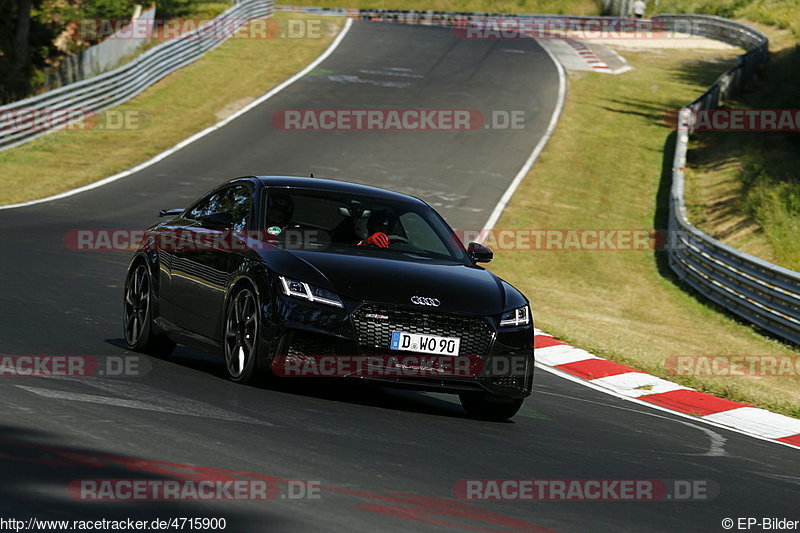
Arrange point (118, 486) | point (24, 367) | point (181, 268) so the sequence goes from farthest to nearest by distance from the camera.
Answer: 1. point (181, 268)
2. point (24, 367)
3. point (118, 486)

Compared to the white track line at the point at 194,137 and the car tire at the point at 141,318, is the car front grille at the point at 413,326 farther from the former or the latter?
the white track line at the point at 194,137

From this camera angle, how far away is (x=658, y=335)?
1691 centimetres

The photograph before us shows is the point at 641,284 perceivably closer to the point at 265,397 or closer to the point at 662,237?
the point at 662,237

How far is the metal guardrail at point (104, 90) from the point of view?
30.0 meters

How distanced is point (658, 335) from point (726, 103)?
74.3 feet

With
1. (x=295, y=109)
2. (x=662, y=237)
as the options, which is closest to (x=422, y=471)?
(x=662, y=237)

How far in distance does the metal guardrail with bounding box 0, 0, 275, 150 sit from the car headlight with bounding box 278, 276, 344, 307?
73.7 feet

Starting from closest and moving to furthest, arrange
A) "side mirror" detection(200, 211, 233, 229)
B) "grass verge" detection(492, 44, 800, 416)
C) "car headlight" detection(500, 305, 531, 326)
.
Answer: "car headlight" detection(500, 305, 531, 326), "side mirror" detection(200, 211, 233, 229), "grass verge" detection(492, 44, 800, 416)

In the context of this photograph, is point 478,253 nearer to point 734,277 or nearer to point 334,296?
point 334,296

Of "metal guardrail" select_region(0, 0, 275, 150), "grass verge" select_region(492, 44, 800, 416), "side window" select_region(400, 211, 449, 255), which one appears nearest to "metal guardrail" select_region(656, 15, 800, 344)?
"grass verge" select_region(492, 44, 800, 416)

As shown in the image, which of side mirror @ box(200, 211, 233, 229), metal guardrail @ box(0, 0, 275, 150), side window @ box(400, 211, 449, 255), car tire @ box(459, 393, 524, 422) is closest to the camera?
car tire @ box(459, 393, 524, 422)

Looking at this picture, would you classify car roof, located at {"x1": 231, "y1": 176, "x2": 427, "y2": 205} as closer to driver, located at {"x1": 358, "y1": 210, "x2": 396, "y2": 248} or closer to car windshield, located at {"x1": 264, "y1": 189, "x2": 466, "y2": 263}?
car windshield, located at {"x1": 264, "y1": 189, "x2": 466, "y2": 263}

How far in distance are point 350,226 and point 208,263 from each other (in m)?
1.10

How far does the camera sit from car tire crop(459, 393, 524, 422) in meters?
9.14
